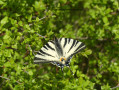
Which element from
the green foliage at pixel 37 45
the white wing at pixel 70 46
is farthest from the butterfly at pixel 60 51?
the green foliage at pixel 37 45

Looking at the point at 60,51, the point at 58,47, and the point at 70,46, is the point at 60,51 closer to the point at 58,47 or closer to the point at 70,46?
the point at 58,47

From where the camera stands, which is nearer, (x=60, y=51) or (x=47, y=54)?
(x=47, y=54)

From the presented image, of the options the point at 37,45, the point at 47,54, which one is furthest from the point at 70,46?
the point at 37,45

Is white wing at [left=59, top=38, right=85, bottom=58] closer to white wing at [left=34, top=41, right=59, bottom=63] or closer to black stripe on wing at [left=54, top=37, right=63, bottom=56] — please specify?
black stripe on wing at [left=54, top=37, right=63, bottom=56]

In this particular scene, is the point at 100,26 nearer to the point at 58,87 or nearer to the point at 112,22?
the point at 112,22

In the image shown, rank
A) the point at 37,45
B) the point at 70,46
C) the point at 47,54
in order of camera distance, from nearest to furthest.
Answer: the point at 47,54 < the point at 70,46 < the point at 37,45

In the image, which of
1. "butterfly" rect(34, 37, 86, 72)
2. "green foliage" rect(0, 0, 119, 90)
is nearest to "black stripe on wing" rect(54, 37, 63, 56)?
"butterfly" rect(34, 37, 86, 72)

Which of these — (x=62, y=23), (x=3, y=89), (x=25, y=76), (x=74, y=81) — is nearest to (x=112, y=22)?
(x=62, y=23)
